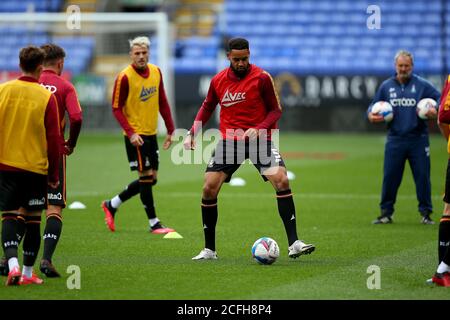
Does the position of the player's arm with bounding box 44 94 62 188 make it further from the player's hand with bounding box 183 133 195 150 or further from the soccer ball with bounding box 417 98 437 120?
the soccer ball with bounding box 417 98 437 120

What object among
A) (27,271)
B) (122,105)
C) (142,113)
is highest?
(122,105)

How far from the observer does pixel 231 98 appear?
9.84m

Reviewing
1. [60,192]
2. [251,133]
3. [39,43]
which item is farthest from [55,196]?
[39,43]

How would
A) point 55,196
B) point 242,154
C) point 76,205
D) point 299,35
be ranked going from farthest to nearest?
1. point 299,35
2. point 76,205
3. point 242,154
4. point 55,196

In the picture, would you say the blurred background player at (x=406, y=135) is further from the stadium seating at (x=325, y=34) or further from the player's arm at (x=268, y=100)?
the stadium seating at (x=325, y=34)

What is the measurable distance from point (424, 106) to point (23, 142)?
20.9 feet

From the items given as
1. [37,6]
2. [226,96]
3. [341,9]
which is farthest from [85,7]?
[226,96]

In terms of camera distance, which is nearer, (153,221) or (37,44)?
(153,221)

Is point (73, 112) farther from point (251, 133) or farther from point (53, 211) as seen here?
point (251, 133)

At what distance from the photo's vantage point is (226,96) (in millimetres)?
9867

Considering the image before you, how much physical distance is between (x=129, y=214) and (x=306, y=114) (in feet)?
61.7

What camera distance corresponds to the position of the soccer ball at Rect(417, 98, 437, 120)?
41.7 ft
